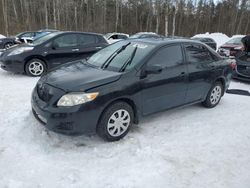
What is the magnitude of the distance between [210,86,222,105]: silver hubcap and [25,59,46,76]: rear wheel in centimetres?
533

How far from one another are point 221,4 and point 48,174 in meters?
49.7

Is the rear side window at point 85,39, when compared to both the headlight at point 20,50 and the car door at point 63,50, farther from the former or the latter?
the headlight at point 20,50

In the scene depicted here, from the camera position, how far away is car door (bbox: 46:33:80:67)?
8039 millimetres

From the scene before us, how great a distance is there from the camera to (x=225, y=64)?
5695 mm

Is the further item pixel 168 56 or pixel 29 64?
pixel 29 64

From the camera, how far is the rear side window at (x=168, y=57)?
4.29m

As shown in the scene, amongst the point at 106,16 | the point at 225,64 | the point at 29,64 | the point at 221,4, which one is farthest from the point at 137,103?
the point at 221,4

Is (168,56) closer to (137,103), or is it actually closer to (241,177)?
(137,103)

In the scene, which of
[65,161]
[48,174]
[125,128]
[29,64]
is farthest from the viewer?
[29,64]

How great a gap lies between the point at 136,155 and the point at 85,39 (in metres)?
6.16

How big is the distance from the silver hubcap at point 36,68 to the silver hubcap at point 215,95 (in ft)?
17.7

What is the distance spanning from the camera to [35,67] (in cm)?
797

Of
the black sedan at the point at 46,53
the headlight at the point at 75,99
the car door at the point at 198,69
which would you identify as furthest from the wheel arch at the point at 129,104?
the black sedan at the point at 46,53

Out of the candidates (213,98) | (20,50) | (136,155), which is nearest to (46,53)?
(20,50)
